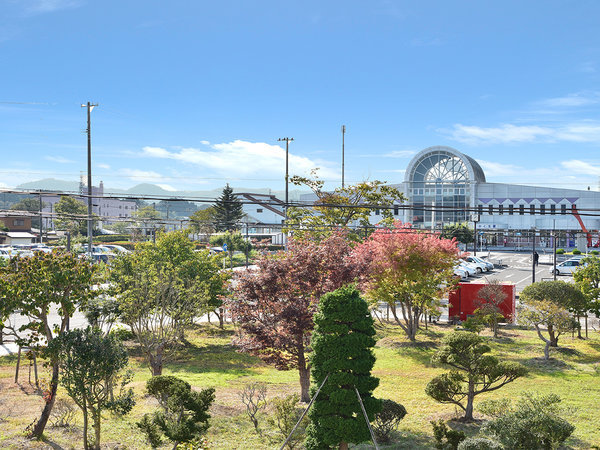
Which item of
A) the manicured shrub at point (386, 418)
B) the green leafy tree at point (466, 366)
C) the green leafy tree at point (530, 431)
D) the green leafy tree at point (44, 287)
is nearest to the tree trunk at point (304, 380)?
the manicured shrub at point (386, 418)

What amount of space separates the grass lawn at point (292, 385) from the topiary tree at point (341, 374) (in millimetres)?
2683

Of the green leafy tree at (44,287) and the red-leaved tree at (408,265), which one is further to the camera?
the red-leaved tree at (408,265)

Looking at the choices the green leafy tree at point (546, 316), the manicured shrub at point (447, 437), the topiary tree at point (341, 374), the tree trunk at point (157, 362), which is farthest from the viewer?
the green leafy tree at point (546, 316)

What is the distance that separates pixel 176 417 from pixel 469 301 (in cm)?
2295

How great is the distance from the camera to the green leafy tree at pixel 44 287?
1238 centimetres

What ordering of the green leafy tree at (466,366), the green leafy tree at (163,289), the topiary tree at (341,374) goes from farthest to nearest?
the green leafy tree at (163,289)
the green leafy tree at (466,366)
the topiary tree at (341,374)

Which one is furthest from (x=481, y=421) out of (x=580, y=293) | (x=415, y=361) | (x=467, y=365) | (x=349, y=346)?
(x=580, y=293)

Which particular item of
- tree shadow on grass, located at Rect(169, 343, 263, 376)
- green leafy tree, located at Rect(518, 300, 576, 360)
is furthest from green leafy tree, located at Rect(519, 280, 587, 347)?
tree shadow on grass, located at Rect(169, 343, 263, 376)

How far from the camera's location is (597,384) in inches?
733

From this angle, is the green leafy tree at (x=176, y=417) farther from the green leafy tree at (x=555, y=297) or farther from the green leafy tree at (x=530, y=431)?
the green leafy tree at (x=555, y=297)

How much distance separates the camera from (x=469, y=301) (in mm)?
31609

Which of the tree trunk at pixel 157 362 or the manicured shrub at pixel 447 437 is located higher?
the tree trunk at pixel 157 362

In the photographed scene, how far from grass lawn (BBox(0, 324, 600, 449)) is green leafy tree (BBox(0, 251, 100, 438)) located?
1.85 meters

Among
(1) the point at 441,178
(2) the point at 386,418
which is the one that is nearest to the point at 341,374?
(2) the point at 386,418
